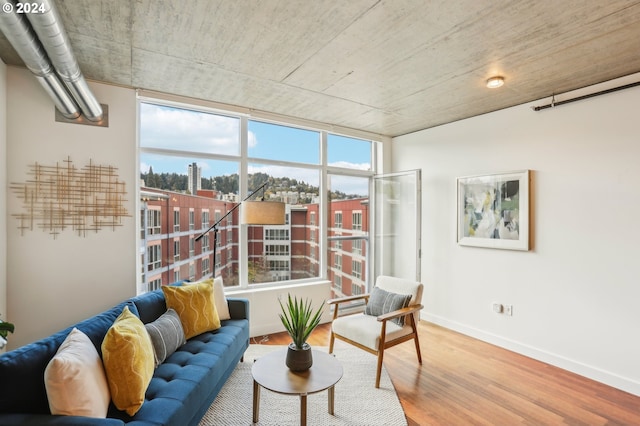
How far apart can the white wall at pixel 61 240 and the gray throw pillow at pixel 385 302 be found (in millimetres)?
2431

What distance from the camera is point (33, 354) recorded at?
5.03 ft

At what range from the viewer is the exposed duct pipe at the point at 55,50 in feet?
5.34

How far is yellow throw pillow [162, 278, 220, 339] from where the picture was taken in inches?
104

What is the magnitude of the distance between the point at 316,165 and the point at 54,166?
2.88 meters

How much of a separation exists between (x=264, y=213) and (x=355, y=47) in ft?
5.12

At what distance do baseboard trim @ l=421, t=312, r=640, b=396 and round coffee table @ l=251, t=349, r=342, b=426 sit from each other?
2.39 m

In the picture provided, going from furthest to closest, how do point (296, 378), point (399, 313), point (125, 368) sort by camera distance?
point (399, 313), point (296, 378), point (125, 368)

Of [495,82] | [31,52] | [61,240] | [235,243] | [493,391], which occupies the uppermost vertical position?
[495,82]

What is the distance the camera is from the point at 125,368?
1684 mm

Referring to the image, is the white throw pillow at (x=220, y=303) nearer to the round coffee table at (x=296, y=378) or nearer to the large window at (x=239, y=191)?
the large window at (x=239, y=191)

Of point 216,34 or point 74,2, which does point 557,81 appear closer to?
point 216,34

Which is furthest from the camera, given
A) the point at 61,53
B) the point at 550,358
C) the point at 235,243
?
the point at 235,243

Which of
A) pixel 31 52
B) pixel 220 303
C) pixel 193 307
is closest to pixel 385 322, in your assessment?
pixel 220 303

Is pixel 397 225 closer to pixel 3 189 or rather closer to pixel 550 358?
pixel 550 358
